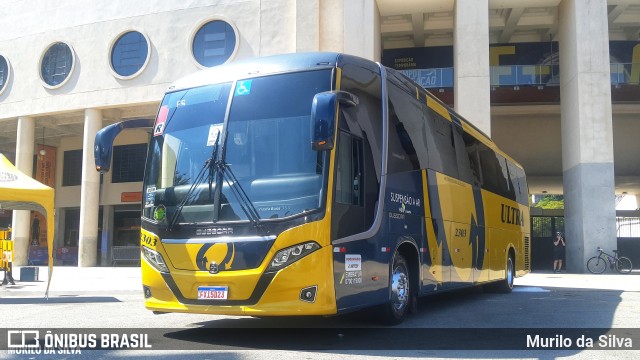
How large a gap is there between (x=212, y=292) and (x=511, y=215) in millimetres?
10487

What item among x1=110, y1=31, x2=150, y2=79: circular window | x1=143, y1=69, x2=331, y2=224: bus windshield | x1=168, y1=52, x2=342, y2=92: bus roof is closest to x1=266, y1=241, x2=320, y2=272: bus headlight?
x1=143, y1=69, x2=331, y2=224: bus windshield

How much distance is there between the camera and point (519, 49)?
30.9 metres

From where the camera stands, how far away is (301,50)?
2464cm

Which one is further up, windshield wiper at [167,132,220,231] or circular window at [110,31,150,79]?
circular window at [110,31,150,79]

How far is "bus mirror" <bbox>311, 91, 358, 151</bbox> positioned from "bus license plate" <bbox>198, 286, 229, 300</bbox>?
1.95 metres

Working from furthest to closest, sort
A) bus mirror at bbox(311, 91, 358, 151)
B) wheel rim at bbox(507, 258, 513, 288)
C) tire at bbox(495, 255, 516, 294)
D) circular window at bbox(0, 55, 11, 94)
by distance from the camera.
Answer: circular window at bbox(0, 55, 11, 94), wheel rim at bbox(507, 258, 513, 288), tire at bbox(495, 255, 516, 294), bus mirror at bbox(311, 91, 358, 151)

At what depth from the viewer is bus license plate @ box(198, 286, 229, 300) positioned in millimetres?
6945

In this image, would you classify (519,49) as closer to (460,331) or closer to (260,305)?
(460,331)

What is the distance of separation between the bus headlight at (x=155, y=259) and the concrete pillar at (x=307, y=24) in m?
18.3

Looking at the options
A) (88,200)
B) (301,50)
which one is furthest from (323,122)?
(88,200)

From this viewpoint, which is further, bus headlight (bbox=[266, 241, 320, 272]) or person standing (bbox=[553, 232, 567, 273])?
person standing (bbox=[553, 232, 567, 273])

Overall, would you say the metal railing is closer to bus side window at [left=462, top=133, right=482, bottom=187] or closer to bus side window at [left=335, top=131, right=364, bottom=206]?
bus side window at [left=462, top=133, right=482, bottom=187]

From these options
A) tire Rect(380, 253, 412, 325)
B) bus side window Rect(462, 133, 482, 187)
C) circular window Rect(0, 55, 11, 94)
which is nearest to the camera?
tire Rect(380, 253, 412, 325)

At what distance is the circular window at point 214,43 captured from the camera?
26.8 meters
